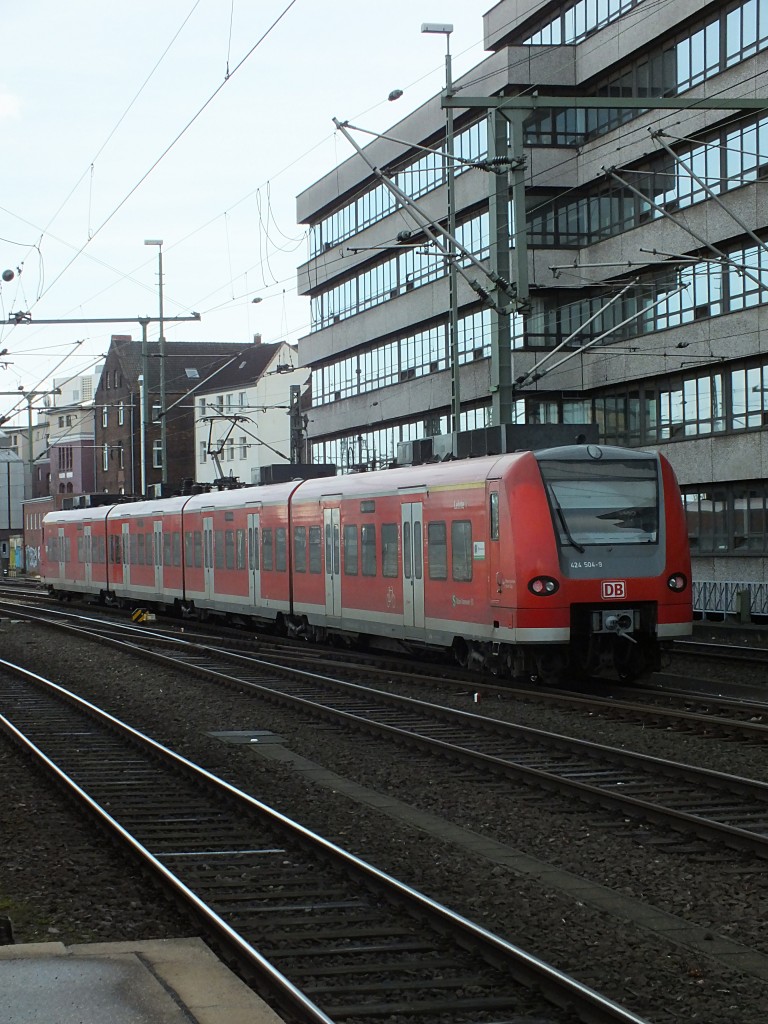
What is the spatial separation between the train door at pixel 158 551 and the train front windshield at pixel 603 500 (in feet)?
70.2

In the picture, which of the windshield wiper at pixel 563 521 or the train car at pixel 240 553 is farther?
the train car at pixel 240 553

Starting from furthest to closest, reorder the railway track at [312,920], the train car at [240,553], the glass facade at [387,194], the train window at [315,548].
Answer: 1. the glass facade at [387,194]
2. the train car at [240,553]
3. the train window at [315,548]
4. the railway track at [312,920]

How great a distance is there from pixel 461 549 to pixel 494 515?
52.0 inches

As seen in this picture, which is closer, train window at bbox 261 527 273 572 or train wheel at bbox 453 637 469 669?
train wheel at bbox 453 637 469 669

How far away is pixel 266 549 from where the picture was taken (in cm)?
2900

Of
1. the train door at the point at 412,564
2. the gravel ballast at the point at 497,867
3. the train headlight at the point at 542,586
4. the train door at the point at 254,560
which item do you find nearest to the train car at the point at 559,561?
the train headlight at the point at 542,586

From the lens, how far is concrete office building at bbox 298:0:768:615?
36.0 metres

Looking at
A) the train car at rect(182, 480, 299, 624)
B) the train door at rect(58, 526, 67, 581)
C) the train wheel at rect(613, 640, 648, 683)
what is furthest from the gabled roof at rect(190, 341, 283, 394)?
the train wheel at rect(613, 640, 648, 683)

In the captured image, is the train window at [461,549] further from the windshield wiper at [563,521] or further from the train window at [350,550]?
the train window at [350,550]

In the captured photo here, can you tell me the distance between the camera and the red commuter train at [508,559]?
1744 centimetres

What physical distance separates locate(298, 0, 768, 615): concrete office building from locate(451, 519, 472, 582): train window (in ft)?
24.7

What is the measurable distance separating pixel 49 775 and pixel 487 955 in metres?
6.85

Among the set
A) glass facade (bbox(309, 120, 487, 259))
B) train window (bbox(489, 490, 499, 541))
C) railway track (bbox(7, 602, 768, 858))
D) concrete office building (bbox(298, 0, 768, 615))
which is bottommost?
railway track (bbox(7, 602, 768, 858))

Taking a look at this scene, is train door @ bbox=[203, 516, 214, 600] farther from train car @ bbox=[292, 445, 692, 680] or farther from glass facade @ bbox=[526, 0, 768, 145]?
glass facade @ bbox=[526, 0, 768, 145]
